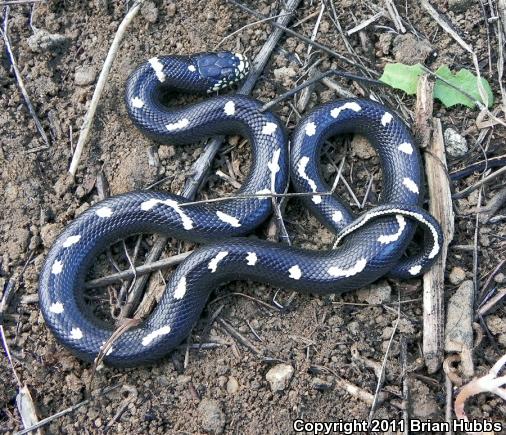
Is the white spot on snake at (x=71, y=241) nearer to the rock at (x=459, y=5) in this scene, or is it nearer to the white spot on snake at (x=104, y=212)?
the white spot on snake at (x=104, y=212)

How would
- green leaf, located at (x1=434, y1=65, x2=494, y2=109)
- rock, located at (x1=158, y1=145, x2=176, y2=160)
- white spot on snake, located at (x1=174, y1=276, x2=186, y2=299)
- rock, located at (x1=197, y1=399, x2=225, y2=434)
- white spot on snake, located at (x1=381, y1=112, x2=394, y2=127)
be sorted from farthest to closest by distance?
rock, located at (x1=158, y1=145, x2=176, y2=160) → green leaf, located at (x1=434, y1=65, x2=494, y2=109) → white spot on snake, located at (x1=381, y1=112, x2=394, y2=127) → white spot on snake, located at (x1=174, y1=276, x2=186, y2=299) → rock, located at (x1=197, y1=399, x2=225, y2=434)

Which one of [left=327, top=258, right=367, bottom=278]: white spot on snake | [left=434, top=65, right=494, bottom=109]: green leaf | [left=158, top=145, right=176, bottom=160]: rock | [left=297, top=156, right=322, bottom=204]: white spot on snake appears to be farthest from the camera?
[left=158, top=145, right=176, bottom=160]: rock

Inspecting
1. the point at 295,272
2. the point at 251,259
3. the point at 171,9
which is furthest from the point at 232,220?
the point at 171,9

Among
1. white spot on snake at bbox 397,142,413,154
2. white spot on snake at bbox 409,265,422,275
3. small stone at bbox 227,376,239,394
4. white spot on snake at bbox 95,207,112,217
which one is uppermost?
white spot on snake at bbox 95,207,112,217

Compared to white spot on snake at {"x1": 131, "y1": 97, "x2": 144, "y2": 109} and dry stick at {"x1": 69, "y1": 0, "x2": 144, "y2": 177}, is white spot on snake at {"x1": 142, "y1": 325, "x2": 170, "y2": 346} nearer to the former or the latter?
dry stick at {"x1": 69, "y1": 0, "x2": 144, "y2": 177}

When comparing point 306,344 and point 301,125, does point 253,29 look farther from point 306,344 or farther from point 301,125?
point 306,344

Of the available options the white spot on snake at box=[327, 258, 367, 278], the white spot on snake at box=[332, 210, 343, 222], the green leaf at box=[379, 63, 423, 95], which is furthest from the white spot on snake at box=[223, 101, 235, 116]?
the white spot on snake at box=[327, 258, 367, 278]

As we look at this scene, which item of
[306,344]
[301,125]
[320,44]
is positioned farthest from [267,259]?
[320,44]
